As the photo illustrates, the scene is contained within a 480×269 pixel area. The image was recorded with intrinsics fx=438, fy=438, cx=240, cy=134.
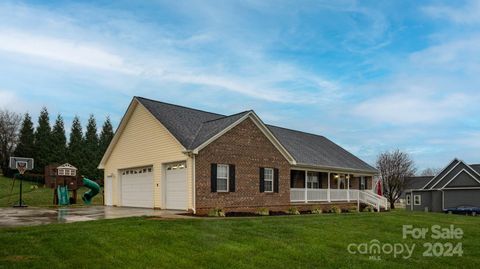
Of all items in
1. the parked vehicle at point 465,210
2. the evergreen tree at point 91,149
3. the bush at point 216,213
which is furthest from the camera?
the evergreen tree at point 91,149

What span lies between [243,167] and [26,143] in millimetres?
46607

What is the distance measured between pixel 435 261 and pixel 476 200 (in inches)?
1384

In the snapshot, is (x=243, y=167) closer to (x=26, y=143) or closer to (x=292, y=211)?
(x=292, y=211)

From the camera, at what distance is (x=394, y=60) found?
943 inches

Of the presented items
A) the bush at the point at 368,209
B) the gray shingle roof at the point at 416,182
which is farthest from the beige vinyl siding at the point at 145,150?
the gray shingle roof at the point at 416,182

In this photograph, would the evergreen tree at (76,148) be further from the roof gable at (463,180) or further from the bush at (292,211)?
the roof gable at (463,180)

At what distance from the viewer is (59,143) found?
2379 inches

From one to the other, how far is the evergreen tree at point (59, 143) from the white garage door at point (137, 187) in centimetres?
3531

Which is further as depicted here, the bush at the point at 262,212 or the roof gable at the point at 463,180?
the roof gable at the point at 463,180

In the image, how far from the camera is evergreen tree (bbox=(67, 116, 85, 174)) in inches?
2394

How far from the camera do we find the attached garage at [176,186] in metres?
21.7

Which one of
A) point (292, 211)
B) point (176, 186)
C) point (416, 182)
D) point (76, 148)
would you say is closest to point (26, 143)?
point (76, 148)

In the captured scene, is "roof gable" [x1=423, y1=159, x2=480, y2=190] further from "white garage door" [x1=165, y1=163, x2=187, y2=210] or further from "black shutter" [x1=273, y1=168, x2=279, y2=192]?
"white garage door" [x1=165, y1=163, x2=187, y2=210]

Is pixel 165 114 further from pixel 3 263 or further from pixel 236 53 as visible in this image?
pixel 3 263
